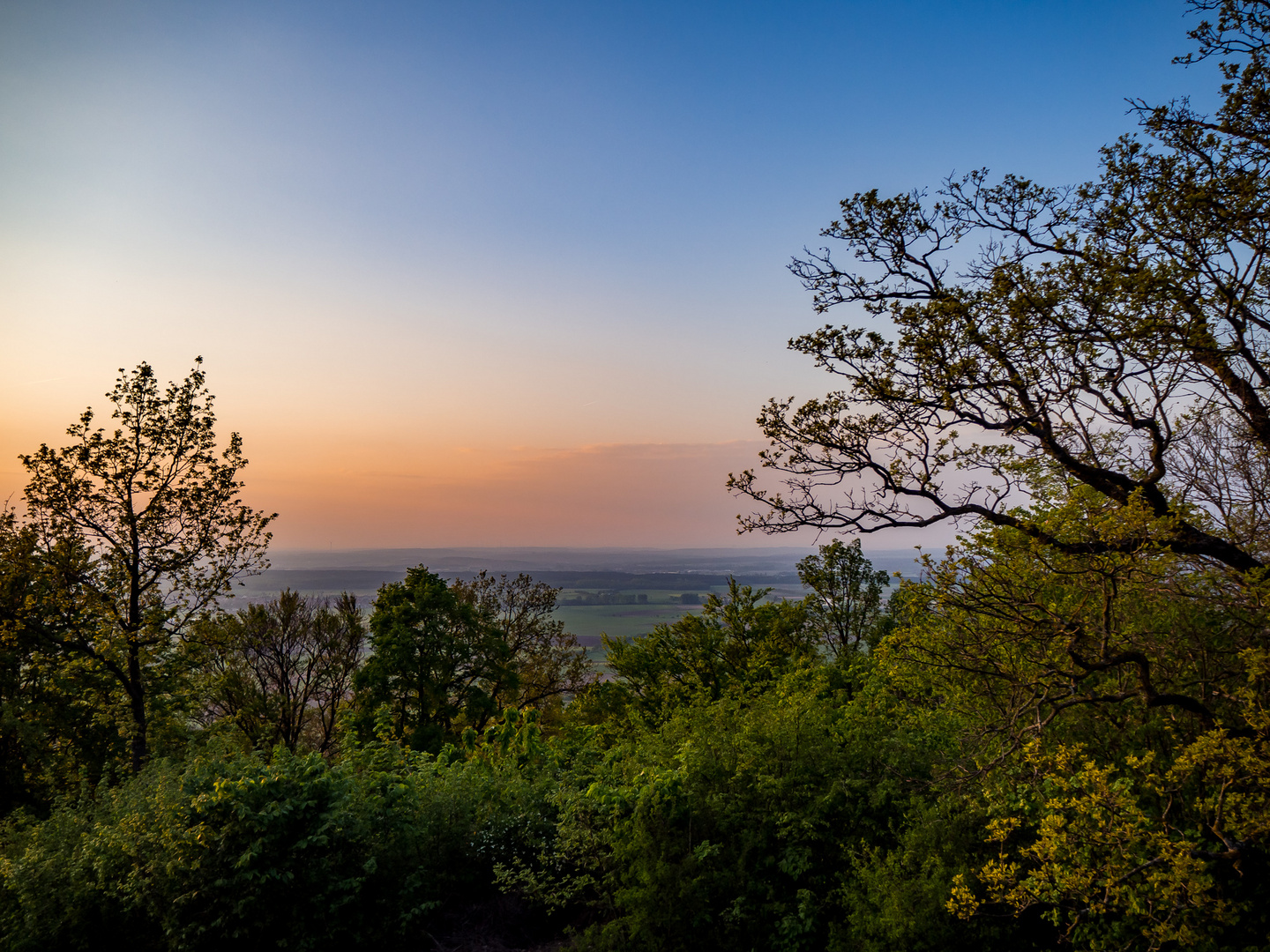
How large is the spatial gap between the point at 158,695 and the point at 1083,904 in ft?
55.2

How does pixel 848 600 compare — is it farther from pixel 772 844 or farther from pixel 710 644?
pixel 772 844

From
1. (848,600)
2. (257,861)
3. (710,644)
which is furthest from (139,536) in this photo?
(848,600)

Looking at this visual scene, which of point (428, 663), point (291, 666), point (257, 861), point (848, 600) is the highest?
point (257, 861)

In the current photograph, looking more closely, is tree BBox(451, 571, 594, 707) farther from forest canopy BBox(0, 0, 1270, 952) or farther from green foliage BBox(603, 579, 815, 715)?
forest canopy BBox(0, 0, 1270, 952)

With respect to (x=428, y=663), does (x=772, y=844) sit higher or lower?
higher

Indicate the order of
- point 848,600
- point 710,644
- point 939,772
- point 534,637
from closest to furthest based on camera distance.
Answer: point 939,772, point 710,644, point 848,600, point 534,637

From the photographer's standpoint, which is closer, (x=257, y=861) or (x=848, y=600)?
(x=257, y=861)

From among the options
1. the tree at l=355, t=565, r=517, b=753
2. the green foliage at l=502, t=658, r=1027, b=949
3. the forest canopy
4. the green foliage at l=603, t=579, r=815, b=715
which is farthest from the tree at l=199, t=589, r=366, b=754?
the green foliage at l=502, t=658, r=1027, b=949

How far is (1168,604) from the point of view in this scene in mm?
7391

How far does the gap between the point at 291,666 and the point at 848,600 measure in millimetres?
23850

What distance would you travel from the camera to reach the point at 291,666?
29.3 metres

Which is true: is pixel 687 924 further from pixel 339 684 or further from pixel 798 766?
pixel 339 684

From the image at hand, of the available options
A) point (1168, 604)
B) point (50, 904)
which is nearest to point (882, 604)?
point (1168, 604)

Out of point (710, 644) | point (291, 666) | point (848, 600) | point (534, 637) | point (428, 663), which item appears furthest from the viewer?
point (534, 637)
